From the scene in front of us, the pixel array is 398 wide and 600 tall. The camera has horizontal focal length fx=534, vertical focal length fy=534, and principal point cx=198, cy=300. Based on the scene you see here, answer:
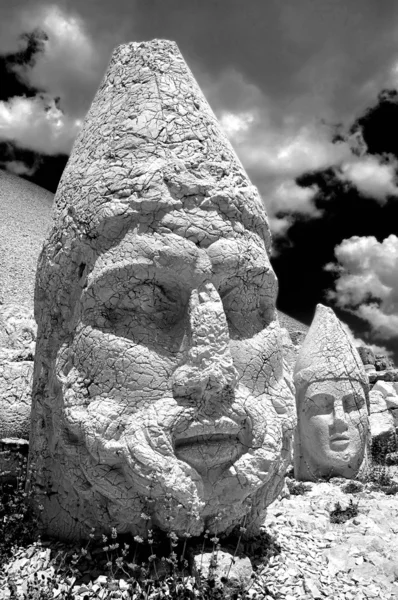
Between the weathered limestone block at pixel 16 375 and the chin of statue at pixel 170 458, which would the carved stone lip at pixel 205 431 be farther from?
the weathered limestone block at pixel 16 375

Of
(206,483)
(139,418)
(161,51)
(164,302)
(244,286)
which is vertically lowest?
(206,483)

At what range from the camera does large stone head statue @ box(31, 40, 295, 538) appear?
300 centimetres

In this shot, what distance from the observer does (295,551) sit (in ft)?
12.2

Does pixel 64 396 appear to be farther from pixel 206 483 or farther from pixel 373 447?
pixel 373 447

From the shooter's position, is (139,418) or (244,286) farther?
(244,286)

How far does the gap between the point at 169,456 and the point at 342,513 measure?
2.77m

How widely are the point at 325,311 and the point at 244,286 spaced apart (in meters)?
5.40

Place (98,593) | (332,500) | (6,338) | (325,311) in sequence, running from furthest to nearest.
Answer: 1. (325,311)
2. (332,500)
3. (6,338)
4. (98,593)

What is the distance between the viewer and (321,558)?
3678mm

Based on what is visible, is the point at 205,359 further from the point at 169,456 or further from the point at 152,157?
the point at 152,157

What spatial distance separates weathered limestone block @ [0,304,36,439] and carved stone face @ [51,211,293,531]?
153 cm

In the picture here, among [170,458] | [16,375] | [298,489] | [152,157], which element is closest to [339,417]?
[298,489]

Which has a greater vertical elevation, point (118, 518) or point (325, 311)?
point (325, 311)

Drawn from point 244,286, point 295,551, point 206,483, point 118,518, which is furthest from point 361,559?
point 244,286
